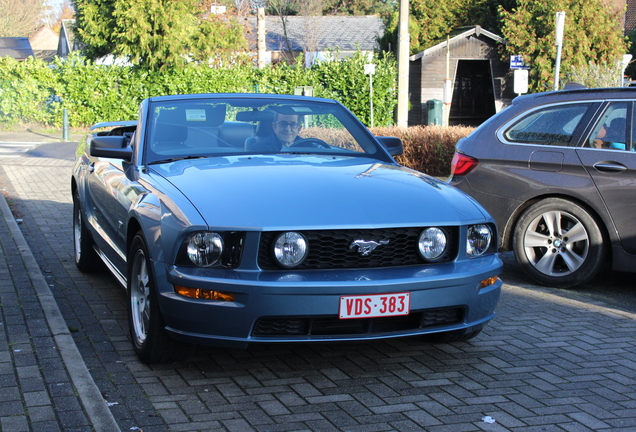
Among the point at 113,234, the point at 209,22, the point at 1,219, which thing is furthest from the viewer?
the point at 209,22

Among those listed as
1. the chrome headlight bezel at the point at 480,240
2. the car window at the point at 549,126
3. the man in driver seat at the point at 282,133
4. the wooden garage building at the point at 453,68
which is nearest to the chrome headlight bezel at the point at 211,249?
the chrome headlight bezel at the point at 480,240

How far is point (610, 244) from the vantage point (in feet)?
21.1

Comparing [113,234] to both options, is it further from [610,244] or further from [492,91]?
[492,91]

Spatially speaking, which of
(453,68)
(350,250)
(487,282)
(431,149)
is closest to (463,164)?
(487,282)

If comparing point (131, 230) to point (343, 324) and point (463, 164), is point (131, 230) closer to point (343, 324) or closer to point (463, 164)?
point (343, 324)

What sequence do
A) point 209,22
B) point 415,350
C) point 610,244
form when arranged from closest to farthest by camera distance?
1. point 415,350
2. point 610,244
3. point 209,22

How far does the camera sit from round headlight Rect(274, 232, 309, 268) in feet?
13.2

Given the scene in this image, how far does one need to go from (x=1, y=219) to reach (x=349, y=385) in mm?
6625

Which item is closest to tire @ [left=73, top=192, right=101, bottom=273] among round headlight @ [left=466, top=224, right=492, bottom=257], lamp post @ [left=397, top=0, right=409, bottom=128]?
round headlight @ [left=466, top=224, right=492, bottom=257]

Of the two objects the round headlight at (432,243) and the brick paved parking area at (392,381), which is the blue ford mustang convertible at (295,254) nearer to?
the round headlight at (432,243)

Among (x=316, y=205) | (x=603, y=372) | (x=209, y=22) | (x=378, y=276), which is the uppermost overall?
(x=209, y=22)

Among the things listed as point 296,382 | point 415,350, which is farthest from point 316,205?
point 415,350

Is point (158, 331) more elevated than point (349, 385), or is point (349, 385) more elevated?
point (158, 331)

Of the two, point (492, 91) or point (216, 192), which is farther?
point (492, 91)
